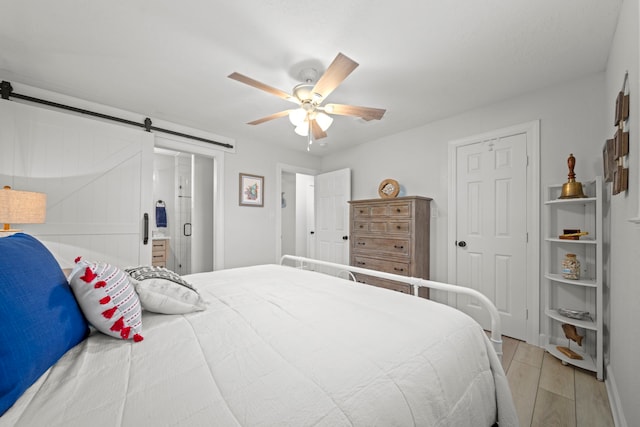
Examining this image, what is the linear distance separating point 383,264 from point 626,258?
2.10 meters

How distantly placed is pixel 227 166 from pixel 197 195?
3.19 ft

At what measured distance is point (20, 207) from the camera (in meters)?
1.86

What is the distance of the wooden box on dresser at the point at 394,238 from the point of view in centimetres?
307

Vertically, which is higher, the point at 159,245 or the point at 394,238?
the point at 394,238

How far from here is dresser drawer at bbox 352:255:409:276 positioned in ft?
10.2

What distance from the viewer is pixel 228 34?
1.75m

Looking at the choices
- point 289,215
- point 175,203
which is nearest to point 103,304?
point 175,203

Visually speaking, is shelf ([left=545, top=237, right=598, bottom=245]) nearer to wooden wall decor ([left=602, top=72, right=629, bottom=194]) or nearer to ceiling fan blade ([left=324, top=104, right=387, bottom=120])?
wooden wall decor ([left=602, top=72, right=629, bottom=194])

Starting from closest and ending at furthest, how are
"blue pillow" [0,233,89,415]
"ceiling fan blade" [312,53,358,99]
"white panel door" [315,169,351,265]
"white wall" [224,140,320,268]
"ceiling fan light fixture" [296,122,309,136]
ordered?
"blue pillow" [0,233,89,415], "ceiling fan blade" [312,53,358,99], "ceiling fan light fixture" [296,122,309,136], "white wall" [224,140,320,268], "white panel door" [315,169,351,265]

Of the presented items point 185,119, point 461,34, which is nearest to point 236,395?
point 461,34

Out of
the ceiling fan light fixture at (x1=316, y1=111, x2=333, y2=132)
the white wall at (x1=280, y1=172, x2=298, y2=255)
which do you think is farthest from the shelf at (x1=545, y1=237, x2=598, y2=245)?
the white wall at (x1=280, y1=172, x2=298, y2=255)

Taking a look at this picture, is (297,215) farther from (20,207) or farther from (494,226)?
(20,207)

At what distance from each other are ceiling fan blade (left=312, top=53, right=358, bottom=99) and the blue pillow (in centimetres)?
161

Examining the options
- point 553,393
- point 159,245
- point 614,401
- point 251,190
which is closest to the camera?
point 614,401
